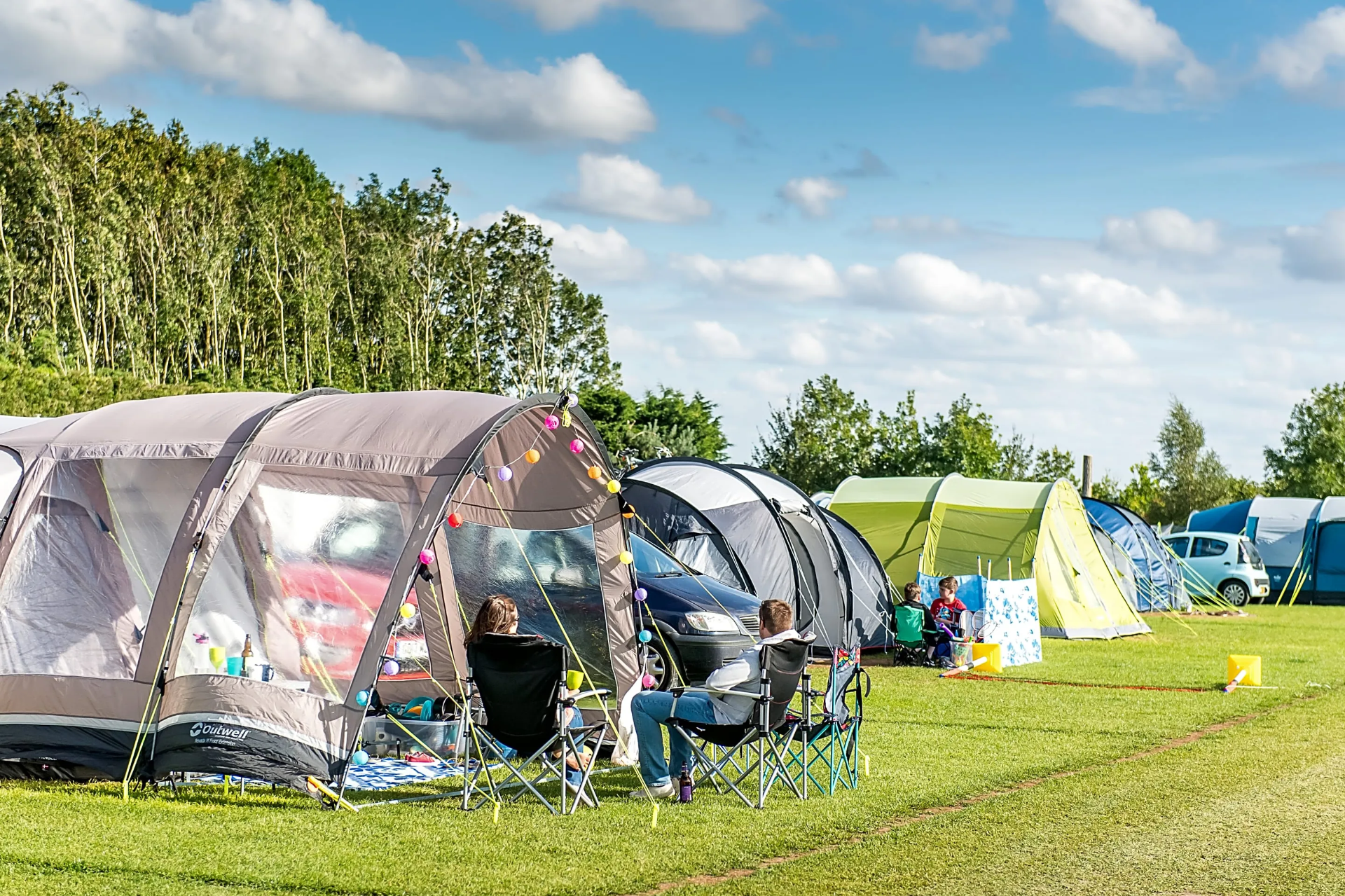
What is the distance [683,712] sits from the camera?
7.34 meters

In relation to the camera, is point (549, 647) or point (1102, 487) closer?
point (549, 647)

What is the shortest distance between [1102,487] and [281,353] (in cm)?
2745

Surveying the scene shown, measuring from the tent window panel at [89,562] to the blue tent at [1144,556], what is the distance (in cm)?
1736

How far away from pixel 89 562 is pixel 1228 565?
22.7 meters

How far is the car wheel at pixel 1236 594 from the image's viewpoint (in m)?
25.8

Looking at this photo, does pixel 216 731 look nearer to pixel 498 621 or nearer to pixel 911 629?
pixel 498 621

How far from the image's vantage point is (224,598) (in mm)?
8062

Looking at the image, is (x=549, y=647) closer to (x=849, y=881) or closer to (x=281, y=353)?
(x=849, y=881)

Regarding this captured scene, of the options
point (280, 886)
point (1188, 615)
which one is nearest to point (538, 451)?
point (280, 886)

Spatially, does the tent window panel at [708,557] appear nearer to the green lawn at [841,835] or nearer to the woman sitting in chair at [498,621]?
the green lawn at [841,835]

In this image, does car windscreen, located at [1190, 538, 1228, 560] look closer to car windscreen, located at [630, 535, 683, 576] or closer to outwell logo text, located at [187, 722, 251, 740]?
car windscreen, located at [630, 535, 683, 576]

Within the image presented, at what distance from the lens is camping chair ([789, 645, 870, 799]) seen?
7.48 m

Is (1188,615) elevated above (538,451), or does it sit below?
below

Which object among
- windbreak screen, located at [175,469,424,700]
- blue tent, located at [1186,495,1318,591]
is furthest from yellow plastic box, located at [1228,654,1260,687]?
blue tent, located at [1186,495,1318,591]
